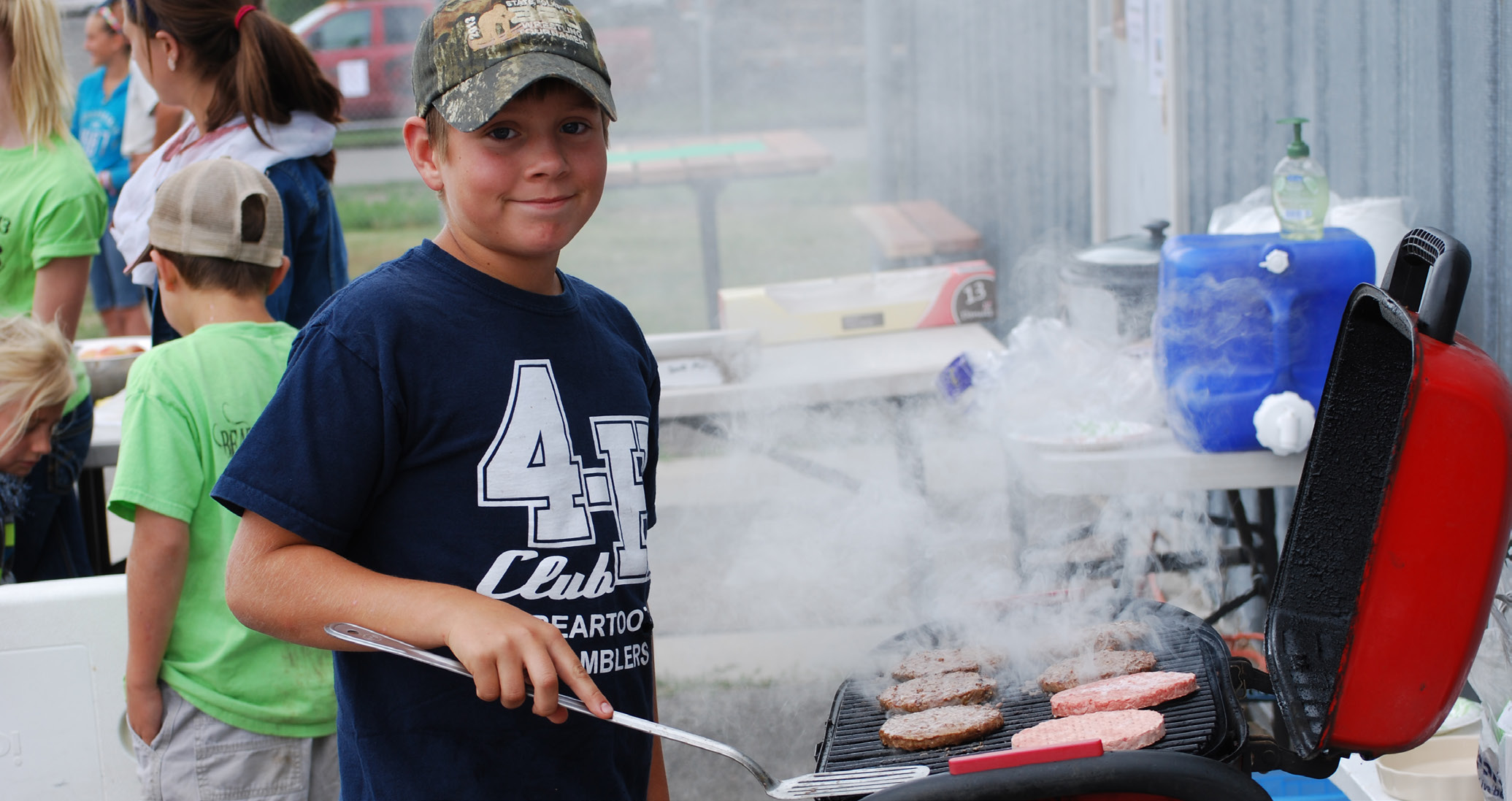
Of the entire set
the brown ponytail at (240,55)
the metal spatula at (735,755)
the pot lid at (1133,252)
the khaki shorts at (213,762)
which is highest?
the brown ponytail at (240,55)

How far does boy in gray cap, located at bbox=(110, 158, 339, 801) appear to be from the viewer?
2.06 m

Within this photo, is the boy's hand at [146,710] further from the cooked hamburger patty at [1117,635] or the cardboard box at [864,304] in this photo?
the cardboard box at [864,304]

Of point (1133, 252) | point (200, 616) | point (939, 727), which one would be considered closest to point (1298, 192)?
point (1133, 252)

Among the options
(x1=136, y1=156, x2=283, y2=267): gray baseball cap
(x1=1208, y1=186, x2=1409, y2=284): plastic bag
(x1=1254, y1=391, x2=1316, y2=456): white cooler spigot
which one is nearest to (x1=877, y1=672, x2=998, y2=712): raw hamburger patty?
(x1=1254, y1=391, x2=1316, y2=456): white cooler spigot

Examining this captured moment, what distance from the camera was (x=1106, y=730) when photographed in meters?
1.70

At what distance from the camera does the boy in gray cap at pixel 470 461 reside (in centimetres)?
130

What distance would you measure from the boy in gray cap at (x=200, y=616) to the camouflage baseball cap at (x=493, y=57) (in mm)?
925

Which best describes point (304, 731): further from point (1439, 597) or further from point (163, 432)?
point (1439, 597)

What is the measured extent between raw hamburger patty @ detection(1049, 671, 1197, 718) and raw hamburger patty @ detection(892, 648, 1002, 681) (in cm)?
19

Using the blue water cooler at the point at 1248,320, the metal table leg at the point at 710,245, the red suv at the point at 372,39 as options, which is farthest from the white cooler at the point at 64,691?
the red suv at the point at 372,39

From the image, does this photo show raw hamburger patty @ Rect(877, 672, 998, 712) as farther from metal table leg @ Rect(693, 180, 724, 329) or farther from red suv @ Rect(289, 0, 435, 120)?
red suv @ Rect(289, 0, 435, 120)

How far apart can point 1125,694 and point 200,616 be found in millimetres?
1634

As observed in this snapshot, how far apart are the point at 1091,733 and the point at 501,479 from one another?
0.91m

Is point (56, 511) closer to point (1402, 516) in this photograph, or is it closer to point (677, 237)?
point (1402, 516)
